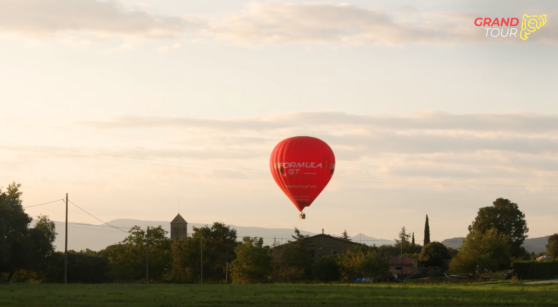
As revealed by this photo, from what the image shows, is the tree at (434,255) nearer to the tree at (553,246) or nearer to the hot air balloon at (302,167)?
the tree at (553,246)

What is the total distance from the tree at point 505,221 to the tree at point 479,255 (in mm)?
35427

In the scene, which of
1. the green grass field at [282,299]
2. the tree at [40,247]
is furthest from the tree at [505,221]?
the green grass field at [282,299]

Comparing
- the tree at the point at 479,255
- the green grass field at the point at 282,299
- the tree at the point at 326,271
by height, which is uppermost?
the tree at the point at 479,255

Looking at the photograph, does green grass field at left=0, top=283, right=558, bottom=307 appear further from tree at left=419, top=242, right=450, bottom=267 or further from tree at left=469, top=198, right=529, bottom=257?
tree at left=469, top=198, right=529, bottom=257

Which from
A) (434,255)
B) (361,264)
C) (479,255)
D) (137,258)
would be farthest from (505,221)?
(137,258)

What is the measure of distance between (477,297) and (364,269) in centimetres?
4296

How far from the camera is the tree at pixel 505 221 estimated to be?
129 meters

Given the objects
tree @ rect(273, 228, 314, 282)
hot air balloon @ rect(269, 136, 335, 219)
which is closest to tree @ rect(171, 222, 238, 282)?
tree @ rect(273, 228, 314, 282)

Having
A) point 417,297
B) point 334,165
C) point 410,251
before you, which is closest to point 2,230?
point 334,165

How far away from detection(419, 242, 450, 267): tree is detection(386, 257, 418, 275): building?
27.7 ft

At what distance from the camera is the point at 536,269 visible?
85250mm

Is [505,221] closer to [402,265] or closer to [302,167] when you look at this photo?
[402,265]

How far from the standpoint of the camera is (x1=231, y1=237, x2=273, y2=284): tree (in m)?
90.2

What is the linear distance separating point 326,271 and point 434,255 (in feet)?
121
